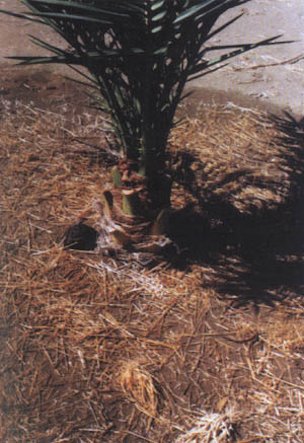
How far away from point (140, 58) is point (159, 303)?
0.84m

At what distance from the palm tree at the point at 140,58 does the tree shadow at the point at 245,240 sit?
276mm

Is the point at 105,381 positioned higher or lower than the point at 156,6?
lower

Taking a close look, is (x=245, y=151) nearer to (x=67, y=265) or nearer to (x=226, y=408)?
(x=67, y=265)

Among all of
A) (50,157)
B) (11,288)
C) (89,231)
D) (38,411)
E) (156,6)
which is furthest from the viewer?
(50,157)

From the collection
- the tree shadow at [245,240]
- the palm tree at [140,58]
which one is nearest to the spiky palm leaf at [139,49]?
the palm tree at [140,58]

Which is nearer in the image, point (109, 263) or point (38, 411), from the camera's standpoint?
point (38, 411)

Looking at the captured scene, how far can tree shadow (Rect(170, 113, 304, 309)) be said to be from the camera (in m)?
2.49

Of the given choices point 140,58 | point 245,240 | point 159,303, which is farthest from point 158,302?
point 140,58

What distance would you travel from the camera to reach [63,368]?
2.16 m

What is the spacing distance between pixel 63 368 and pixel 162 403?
0.33m

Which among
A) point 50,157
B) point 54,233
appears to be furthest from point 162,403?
point 50,157

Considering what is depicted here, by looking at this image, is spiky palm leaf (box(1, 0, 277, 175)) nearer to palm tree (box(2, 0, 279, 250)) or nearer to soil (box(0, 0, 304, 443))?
palm tree (box(2, 0, 279, 250))

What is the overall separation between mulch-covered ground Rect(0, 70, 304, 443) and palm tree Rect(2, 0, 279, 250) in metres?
0.27

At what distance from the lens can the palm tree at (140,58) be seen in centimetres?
193
